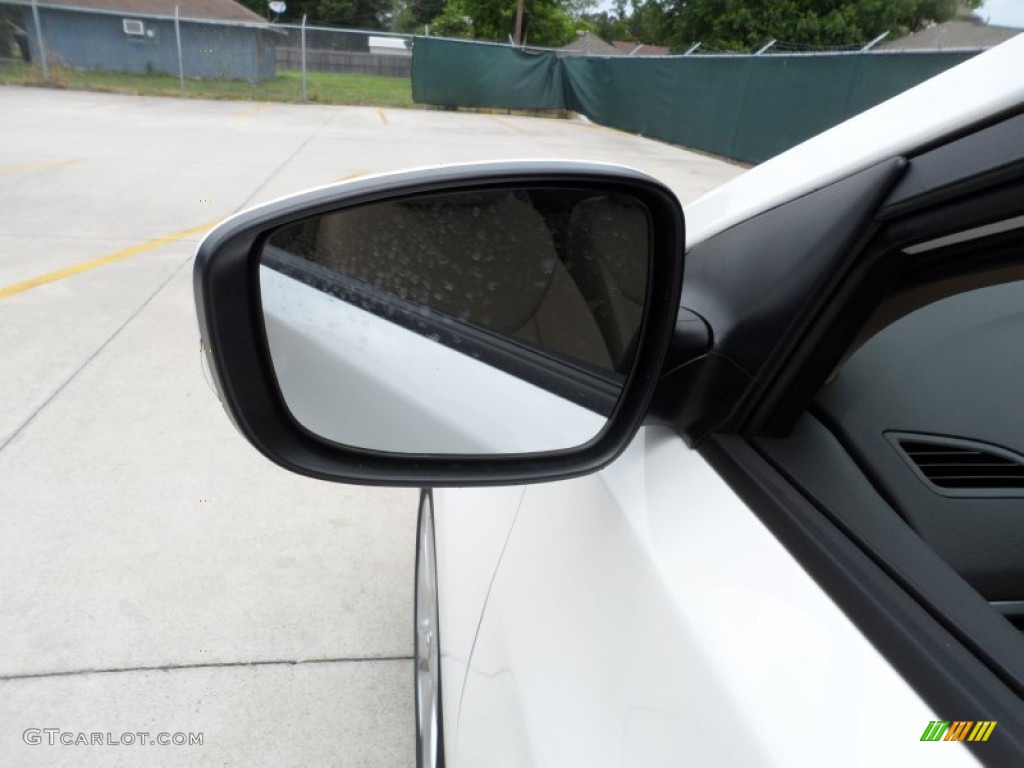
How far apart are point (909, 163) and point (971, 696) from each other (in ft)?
1.81

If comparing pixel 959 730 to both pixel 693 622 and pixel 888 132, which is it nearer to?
pixel 693 622

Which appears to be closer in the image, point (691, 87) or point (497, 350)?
point (497, 350)

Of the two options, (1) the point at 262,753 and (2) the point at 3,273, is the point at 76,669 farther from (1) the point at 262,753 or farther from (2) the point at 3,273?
(2) the point at 3,273

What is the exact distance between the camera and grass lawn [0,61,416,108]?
77.8ft

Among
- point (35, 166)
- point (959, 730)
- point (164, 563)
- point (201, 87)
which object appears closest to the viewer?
point (959, 730)

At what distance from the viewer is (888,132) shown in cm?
94

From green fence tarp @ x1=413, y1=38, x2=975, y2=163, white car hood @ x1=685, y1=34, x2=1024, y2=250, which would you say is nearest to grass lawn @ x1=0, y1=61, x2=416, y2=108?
green fence tarp @ x1=413, y1=38, x2=975, y2=163

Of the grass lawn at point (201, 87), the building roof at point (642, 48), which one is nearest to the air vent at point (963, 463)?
the grass lawn at point (201, 87)

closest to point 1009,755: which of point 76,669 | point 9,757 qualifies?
point 9,757

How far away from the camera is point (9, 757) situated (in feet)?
7.32

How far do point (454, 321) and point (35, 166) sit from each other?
1188 centimetres

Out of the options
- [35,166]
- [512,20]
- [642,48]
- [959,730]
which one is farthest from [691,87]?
[642,48]

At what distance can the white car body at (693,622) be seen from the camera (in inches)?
28.7

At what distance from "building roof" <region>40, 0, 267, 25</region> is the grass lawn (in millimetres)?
5890
